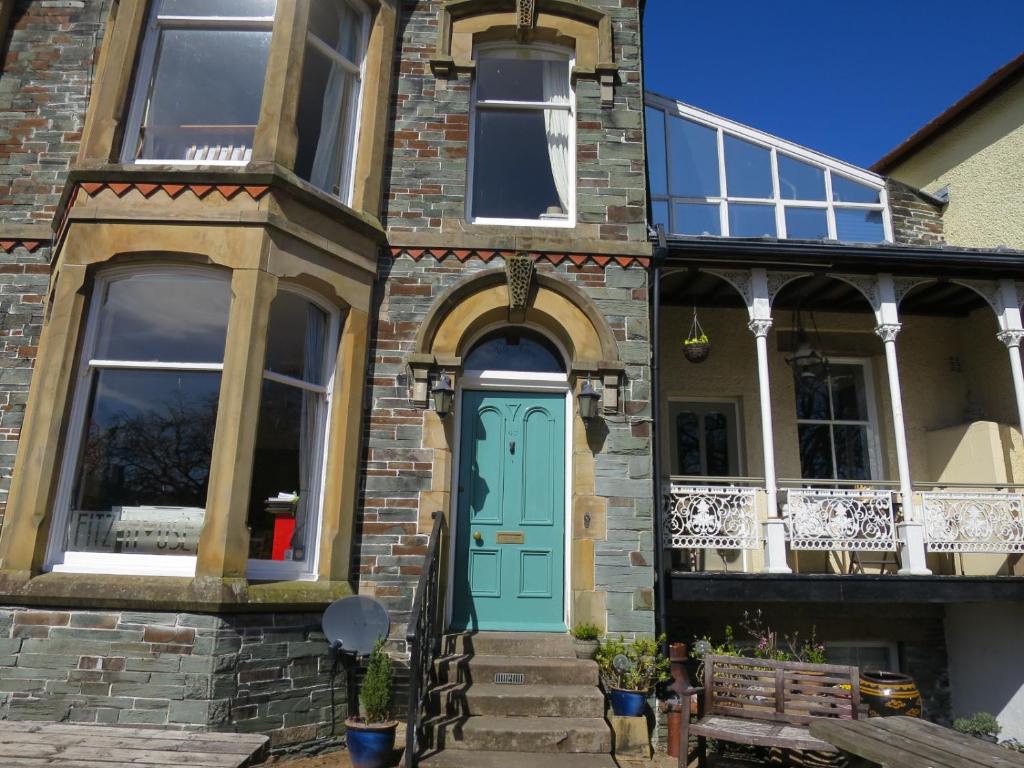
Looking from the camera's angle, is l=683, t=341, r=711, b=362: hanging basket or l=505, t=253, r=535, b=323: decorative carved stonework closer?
l=505, t=253, r=535, b=323: decorative carved stonework

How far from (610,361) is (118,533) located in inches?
173

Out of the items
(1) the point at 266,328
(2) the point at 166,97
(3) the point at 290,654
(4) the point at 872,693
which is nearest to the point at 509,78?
(2) the point at 166,97

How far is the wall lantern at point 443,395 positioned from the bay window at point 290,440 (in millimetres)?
981

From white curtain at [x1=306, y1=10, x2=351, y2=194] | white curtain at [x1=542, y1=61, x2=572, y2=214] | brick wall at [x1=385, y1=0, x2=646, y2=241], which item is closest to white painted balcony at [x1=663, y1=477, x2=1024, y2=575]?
brick wall at [x1=385, y1=0, x2=646, y2=241]

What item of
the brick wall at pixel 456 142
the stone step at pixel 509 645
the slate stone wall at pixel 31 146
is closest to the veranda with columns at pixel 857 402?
the brick wall at pixel 456 142

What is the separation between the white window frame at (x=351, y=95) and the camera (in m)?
6.99

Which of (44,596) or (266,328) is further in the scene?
(266,328)

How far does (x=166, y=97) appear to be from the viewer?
677 cm

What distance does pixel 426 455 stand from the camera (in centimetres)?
655

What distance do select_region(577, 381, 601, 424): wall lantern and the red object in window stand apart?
2727mm

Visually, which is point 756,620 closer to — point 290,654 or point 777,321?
point 777,321

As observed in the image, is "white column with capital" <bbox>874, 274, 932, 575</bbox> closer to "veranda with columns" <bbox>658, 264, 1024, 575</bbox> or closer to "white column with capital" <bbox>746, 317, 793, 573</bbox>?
"veranda with columns" <bbox>658, 264, 1024, 575</bbox>

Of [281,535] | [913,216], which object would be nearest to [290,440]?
[281,535]

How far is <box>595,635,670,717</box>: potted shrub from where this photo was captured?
18.7 ft
